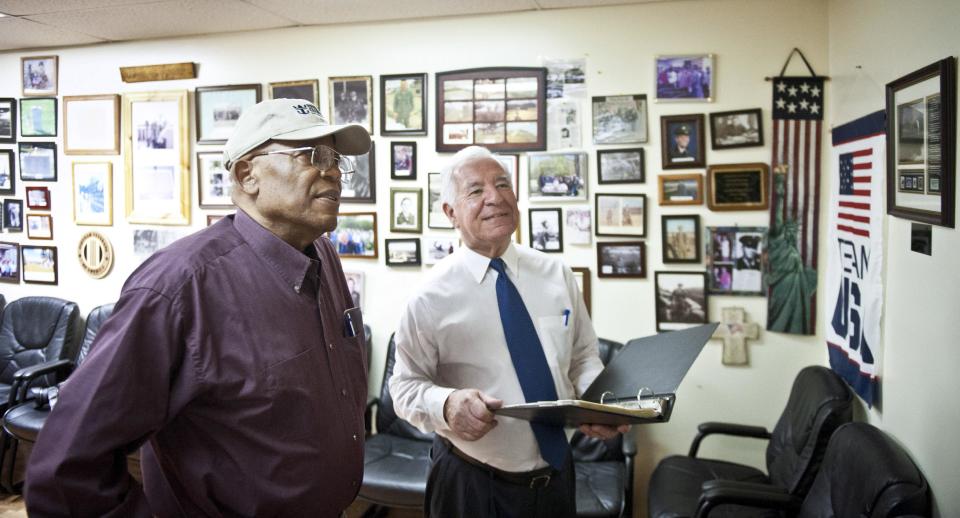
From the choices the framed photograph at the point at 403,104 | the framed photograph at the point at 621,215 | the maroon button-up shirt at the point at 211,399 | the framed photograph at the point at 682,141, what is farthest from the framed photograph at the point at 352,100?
the maroon button-up shirt at the point at 211,399

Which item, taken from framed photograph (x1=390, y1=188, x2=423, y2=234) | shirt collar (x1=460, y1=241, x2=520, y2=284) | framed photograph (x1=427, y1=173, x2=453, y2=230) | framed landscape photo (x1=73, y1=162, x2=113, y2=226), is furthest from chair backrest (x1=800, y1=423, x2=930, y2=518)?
framed landscape photo (x1=73, y1=162, x2=113, y2=226)

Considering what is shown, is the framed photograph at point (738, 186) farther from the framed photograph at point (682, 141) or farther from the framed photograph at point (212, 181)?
the framed photograph at point (212, 181)

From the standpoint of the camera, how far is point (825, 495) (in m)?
2.29

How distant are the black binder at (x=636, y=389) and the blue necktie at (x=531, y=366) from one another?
77 mm

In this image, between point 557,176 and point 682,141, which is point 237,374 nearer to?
point 557,176

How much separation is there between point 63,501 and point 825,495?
2.29 meters

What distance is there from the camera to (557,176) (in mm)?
3512

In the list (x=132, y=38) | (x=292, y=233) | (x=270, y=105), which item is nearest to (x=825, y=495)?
(x=292, y=233)

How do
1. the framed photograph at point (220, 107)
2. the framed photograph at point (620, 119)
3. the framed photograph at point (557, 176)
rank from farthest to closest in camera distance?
1. the framed photograph at point (220, 107)
2. the framed photograph at point (557, 176)
3. the framed photograph at point (620, 119)

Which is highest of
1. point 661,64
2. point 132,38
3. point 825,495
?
point 132,38

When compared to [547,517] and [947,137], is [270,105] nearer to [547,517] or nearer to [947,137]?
[547,517]

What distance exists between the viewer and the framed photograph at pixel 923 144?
5.80 ft

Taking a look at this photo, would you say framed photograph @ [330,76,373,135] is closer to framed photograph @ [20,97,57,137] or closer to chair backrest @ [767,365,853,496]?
framed photograph @ [20,97,57,137]

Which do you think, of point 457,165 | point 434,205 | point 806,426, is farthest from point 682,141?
point 457,165
